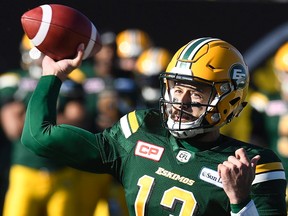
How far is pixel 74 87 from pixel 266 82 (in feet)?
10.9

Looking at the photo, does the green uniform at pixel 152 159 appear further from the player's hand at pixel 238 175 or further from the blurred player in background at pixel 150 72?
the blurred player in background at pixel 150 72

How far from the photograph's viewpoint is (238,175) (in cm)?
356

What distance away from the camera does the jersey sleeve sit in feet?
13.0

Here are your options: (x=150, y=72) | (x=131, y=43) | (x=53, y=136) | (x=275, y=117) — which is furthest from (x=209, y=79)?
(x=131, y=43)

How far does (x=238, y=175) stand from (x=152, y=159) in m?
0.50

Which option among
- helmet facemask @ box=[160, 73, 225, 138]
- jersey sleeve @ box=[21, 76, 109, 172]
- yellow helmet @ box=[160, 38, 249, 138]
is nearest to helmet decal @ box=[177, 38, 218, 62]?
yellow helmet @ box=[160, 38, 249, 138]

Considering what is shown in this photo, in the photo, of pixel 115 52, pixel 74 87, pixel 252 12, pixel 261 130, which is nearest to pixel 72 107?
pixel 74 87

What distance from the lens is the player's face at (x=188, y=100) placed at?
393 centimetres


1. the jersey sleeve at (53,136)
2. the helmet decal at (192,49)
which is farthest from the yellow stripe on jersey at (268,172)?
the jersey sleeve at (53,136)

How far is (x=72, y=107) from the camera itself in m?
7.18

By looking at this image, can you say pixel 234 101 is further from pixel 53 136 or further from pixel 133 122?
pixel 53 136

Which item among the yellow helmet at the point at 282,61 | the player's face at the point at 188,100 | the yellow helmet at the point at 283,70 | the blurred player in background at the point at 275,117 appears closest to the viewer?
the player's face at the point at 188,100

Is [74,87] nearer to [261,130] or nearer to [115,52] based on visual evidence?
[115,52]

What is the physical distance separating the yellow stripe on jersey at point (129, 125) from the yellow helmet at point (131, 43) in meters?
5.32
